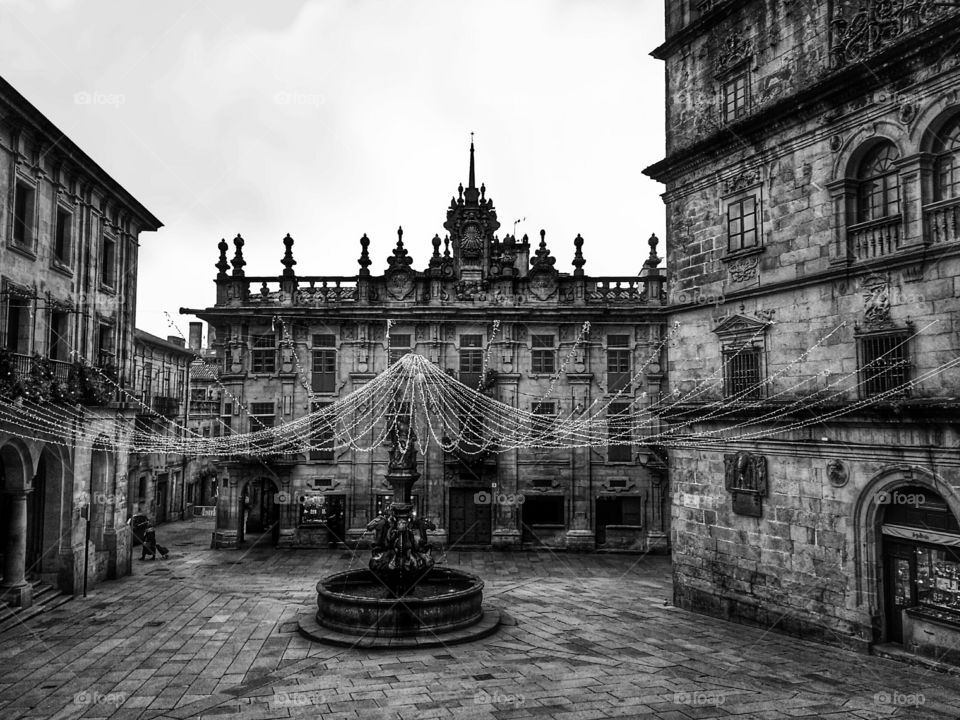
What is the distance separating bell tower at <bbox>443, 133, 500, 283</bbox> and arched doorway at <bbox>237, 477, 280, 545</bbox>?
43.3 ft

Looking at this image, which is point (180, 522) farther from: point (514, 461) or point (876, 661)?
point (876, 661)

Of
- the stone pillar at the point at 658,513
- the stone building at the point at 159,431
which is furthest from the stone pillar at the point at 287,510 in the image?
the stone pillar at the point at 658,513

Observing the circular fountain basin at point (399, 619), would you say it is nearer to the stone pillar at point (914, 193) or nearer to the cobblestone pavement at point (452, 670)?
the cobblestone pavement at point (452, 670)

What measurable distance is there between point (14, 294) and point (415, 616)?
13.4 metres

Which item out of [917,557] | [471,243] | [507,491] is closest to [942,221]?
[917,557]

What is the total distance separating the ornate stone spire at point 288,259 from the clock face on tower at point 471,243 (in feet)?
26.1

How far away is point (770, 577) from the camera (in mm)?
17438

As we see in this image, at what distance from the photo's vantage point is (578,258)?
33438 mm

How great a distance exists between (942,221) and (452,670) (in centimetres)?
1342

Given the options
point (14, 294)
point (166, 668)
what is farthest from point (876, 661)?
point (14, 294)

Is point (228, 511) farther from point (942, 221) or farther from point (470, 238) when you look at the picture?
point (942, 221)

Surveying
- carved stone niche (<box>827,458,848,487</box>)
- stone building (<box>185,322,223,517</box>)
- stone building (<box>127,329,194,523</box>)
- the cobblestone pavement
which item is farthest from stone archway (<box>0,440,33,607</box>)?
stone building (<box>185,322,223,517</box>)

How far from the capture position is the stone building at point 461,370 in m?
31.9

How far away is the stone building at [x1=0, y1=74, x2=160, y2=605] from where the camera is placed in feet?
61.1
